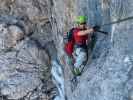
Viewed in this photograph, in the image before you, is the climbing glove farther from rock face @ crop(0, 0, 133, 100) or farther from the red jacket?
the red jacket

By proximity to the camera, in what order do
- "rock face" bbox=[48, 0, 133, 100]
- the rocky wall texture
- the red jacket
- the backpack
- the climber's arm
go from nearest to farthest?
"rock face" bbox=[48, 0, 133, 100]
the climber's arm
the red jacket
the backpack
the rocky wall texture

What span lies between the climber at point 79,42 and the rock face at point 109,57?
0.27 metres

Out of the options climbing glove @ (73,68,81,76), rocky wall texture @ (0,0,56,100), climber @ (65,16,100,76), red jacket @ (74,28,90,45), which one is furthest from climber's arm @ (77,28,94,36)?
rocky wall texture @ (0,0,56,100)

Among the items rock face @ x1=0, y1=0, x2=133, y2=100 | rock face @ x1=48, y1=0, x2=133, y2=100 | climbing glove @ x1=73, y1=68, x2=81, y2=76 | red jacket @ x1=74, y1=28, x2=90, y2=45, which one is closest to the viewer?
rock face @ x1=48, y1=0, x2=133, y2=100

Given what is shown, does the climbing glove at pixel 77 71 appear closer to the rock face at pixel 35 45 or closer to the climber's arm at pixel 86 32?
Answer: the rock face at pixel 35 45

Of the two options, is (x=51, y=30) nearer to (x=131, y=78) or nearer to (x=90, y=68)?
(x=90, y=68)

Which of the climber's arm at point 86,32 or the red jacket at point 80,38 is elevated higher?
the climber's arm at point 86,32

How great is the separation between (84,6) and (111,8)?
9.91 ft

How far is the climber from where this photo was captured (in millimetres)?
10666

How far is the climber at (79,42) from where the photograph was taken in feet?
35.0

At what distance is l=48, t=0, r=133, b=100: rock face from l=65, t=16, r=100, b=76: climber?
0.87 feet

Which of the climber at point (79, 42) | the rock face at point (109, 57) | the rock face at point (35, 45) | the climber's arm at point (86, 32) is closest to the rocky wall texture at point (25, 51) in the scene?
the rock face at point (35, 45)

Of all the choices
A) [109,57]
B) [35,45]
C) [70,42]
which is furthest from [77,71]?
[35,45]

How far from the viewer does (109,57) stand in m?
9.47
